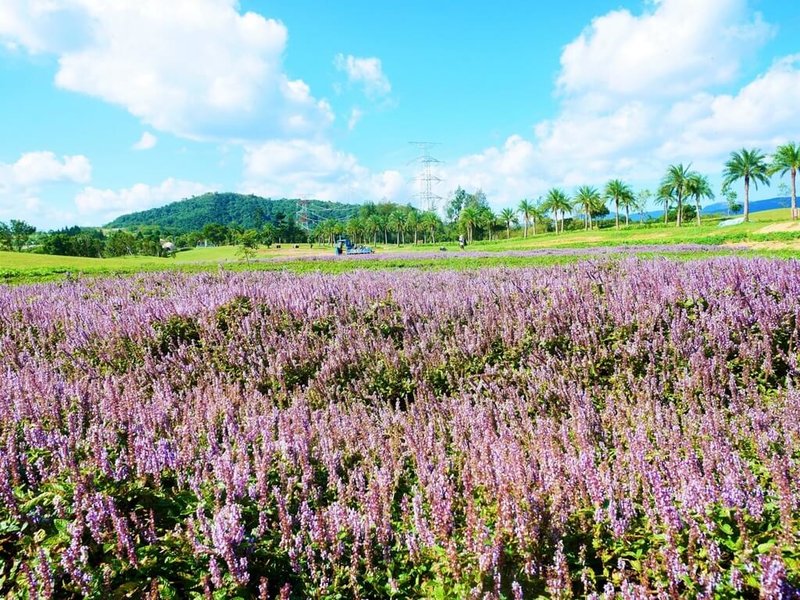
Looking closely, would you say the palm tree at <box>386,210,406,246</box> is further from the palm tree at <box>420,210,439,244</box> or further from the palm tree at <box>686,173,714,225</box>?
the palm tree at <box>686,173,714,225</box>

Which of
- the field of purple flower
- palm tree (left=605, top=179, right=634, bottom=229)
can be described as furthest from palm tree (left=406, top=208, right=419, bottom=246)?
the field of purple flower

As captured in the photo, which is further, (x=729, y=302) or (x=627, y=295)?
(x=627, y=295)

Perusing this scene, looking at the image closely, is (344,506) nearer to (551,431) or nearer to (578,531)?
(578,531)

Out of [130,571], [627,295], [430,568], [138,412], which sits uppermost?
[627,295]

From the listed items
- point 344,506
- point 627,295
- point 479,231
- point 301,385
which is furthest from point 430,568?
point 479,231

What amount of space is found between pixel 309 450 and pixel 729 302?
5031 mm

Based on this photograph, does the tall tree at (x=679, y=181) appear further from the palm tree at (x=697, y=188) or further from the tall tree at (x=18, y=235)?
the tall tree at (x=18, y=235)

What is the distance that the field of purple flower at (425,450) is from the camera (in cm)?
234

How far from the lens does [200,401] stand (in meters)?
4.53

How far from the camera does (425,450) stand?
3.51m

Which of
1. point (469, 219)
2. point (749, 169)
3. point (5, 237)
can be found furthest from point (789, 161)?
→ point (5, 237)

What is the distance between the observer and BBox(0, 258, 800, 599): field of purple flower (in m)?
2.34

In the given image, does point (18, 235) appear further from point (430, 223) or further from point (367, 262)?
point (367, 262)

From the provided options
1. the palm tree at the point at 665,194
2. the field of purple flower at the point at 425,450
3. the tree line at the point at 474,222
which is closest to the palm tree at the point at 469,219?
the tree line at the point at 474,222
